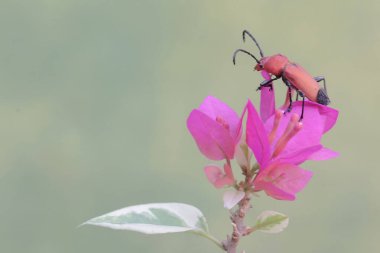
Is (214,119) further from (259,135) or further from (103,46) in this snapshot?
(103,46)

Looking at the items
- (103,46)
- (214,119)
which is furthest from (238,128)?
(103,46)

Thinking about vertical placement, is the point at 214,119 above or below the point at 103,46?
below

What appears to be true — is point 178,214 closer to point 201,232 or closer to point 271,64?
point 201,232

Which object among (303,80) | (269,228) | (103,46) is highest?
(103,46)

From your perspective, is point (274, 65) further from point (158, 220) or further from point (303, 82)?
point (158, 220)

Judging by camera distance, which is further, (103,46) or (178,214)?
(103,46)

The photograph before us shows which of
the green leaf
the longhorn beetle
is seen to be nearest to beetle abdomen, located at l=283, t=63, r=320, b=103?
the longhorn beetle
